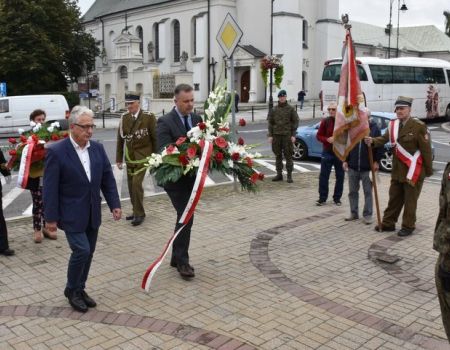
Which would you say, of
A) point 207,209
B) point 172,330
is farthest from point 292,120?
point 172,330

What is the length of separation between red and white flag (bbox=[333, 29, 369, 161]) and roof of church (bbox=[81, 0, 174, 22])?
163 feet

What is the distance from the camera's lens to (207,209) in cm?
962

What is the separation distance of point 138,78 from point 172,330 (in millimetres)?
41081

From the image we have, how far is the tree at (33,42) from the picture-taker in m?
40.2

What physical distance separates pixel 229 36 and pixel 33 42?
34254 mm

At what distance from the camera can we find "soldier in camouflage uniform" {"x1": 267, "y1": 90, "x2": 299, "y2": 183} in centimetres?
1197

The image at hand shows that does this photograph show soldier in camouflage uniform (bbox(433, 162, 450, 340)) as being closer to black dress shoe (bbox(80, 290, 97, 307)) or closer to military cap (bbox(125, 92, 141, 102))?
black dress shoe (bbox(80, 290, 97, 307))

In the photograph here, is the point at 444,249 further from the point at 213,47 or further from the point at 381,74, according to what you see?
the point at 213,47

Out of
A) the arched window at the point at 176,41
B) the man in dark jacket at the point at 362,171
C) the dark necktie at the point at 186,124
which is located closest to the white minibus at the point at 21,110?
the man in dark jacket at the point at 362,171

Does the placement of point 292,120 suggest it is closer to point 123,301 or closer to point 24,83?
A: point 123,301

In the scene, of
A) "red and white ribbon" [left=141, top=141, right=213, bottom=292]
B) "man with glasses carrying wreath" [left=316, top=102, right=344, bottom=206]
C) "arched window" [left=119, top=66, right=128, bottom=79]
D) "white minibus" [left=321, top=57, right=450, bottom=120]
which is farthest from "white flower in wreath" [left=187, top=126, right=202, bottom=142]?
"arched window" [left=119, top=66, right=128, bottom=79]

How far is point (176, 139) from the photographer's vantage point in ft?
19.8

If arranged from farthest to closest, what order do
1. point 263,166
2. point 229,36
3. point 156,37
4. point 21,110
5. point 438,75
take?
point 156,37 < point 438,75 < point 21,110 < point 263,166 < point 229,36

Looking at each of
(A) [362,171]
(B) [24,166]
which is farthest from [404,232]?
(B) [24,166]
